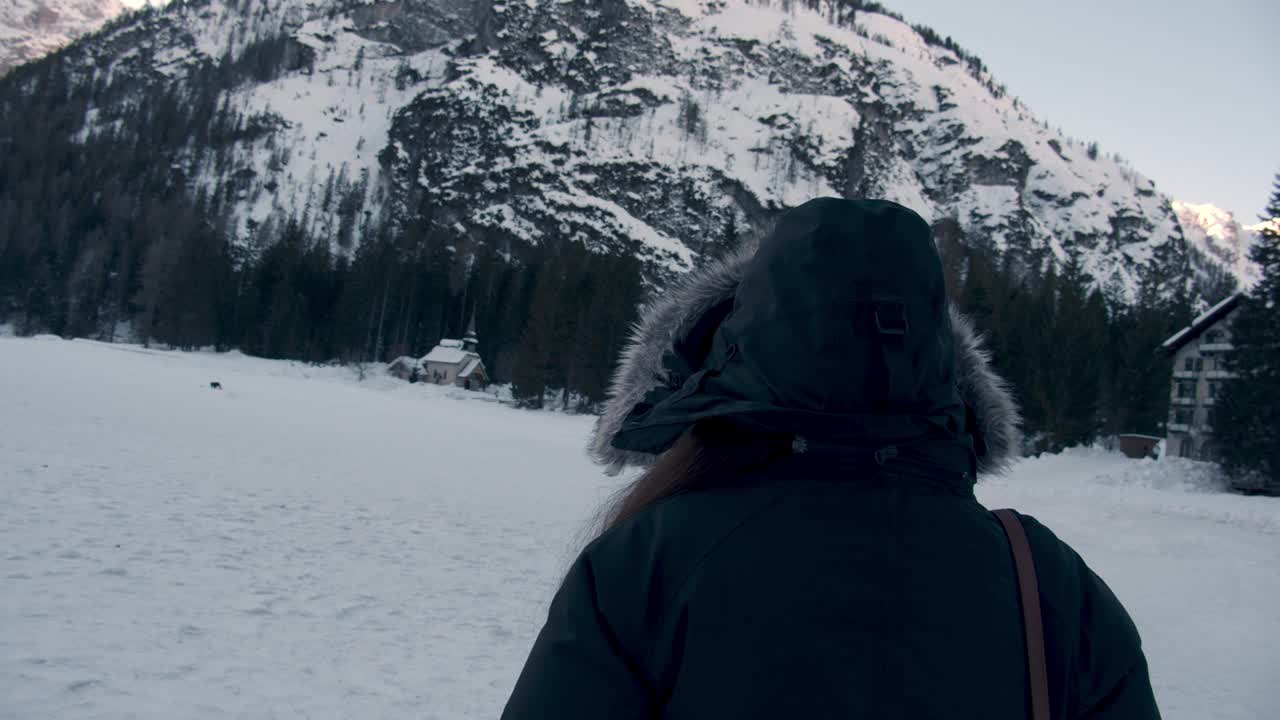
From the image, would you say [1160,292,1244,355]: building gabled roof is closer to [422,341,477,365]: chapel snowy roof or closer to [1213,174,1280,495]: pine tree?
[1213,174,1280,495]: pine tree

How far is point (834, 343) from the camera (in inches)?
47.1

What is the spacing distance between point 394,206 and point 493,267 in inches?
2093

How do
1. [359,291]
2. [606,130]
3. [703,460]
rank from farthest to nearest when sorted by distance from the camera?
[606,130]
[359,291]
[703,460]

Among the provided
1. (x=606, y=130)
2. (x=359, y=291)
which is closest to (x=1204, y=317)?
(x=359, y=291)

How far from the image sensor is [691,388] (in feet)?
4.46

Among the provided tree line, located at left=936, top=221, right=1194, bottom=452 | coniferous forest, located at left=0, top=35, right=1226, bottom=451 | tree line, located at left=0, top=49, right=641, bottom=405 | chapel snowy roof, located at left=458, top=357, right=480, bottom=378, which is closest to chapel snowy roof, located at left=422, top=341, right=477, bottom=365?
chapel snowy roof, located at left=458, top=357, right=480, bottom=378

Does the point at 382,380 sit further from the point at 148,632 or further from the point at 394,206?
the point at 394,206

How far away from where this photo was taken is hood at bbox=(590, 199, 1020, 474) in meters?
1.20

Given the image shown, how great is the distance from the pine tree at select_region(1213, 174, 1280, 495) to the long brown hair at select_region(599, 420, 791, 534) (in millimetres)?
31318

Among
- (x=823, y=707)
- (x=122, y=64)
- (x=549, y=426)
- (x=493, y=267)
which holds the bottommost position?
(x=549, y=426)

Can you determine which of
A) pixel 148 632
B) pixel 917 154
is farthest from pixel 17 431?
pixel 917 154

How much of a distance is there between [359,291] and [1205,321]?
62755 millimetres

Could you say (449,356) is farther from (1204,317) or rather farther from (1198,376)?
(1204,317)

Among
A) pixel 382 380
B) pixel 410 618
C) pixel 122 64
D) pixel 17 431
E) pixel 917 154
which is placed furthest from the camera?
pixel 122 64
